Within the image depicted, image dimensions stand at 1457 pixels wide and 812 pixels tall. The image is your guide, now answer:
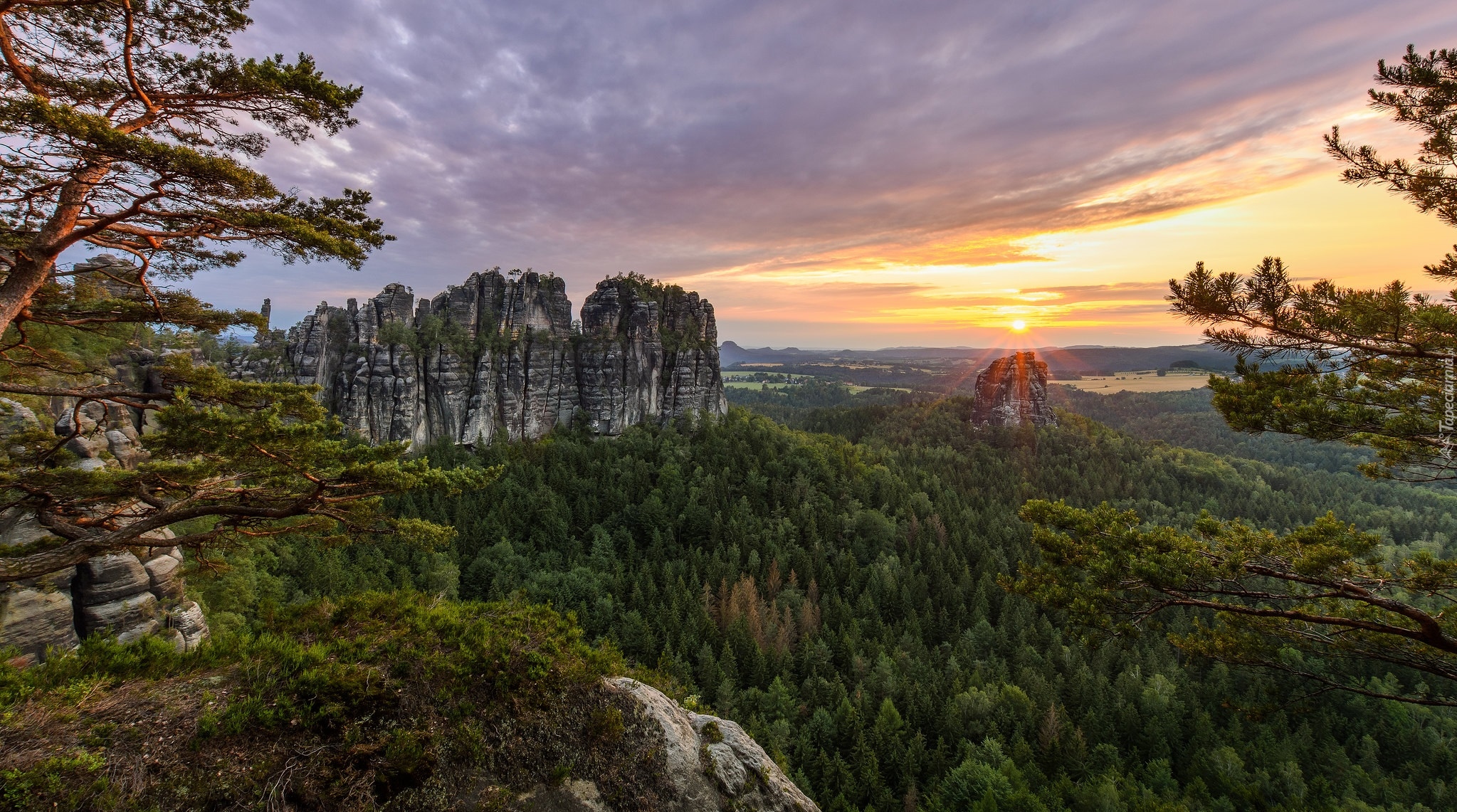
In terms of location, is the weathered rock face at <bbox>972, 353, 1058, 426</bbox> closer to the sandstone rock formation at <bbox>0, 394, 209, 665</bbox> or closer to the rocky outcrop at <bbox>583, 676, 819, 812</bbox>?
the rocky outcrop at <bbox>583, 676, 819, 812</bbox>

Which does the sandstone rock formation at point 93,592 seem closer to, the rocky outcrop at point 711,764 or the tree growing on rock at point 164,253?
the tree growing on rock at point 164,253

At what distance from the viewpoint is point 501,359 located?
59.4 metres

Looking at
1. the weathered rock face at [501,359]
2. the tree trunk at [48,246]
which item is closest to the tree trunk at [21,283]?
the tree trunk at [48,246]

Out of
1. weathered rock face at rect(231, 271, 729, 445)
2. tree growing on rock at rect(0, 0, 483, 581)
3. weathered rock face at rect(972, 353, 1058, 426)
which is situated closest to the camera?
tree growing on rock at rect(0, 0, 483, 581)

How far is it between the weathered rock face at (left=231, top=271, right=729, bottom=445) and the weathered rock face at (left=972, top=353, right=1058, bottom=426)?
184ft

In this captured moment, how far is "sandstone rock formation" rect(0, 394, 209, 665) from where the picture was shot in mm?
12828

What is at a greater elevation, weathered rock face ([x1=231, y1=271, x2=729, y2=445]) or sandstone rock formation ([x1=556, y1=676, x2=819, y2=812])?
weathered rock face ([x1=231, y1=271, x2=729, y2=445])

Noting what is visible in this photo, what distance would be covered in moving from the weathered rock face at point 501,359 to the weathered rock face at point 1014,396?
184ft

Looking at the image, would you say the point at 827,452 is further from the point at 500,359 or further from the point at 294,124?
the point at 294,124

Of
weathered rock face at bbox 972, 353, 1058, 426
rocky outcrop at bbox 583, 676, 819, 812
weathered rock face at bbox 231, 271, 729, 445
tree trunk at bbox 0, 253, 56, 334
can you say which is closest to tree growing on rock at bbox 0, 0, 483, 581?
tree trunk at bbox 0, 253, 56, 334

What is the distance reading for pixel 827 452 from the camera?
Result: 60000 mm

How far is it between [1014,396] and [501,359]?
87.6m

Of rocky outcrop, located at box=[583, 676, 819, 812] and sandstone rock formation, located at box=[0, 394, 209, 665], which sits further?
sandstone rock formation, located at box=[0, 394, 209, 665]

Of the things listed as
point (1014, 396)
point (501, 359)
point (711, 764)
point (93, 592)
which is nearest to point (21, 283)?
point (93, 592)
